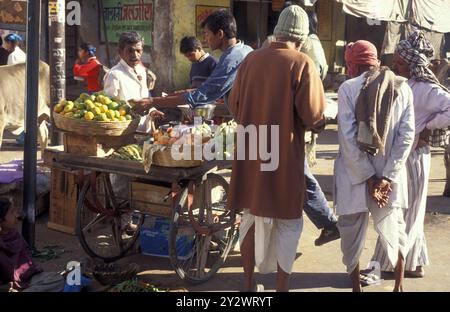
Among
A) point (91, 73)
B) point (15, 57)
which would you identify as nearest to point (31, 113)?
point (91, 73)

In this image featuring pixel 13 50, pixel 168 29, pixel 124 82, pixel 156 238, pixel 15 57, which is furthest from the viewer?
pixel 168 29

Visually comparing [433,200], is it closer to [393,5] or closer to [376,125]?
[376,125]

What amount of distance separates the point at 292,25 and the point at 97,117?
1740mm

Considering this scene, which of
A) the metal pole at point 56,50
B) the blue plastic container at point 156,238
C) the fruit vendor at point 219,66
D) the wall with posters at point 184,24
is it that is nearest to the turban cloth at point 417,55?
the fruit vendor at point 219,66

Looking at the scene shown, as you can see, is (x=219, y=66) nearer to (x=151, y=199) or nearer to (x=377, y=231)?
(x=151, y=199)

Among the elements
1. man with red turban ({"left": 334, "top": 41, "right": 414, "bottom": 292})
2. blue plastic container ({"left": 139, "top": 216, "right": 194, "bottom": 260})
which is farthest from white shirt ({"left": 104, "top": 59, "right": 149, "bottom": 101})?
man with red turban ({"left": 334, "top": 41, "right": 414, "bottom": 292})

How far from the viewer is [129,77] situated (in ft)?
18.9

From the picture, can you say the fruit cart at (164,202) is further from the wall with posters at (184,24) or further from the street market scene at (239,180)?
the wall with posters at (184,24)

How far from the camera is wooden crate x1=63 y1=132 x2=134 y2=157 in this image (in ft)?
15.5

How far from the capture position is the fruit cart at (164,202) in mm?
4426

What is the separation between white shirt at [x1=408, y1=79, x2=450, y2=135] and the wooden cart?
59.8 inches

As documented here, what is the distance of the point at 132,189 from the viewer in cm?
467

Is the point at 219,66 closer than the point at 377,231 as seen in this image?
No

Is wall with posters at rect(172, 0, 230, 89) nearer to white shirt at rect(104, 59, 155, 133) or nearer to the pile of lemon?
white shirt at rect(104, 59, 155, 133)
